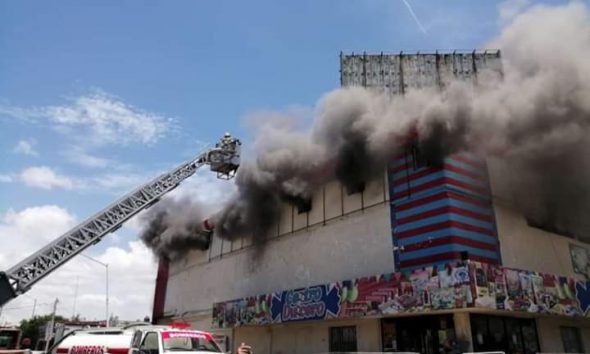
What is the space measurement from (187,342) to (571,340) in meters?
16.1

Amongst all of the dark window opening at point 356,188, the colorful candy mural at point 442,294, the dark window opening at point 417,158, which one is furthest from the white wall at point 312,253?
the colorful candy mural at point 442,294

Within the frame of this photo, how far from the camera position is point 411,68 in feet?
75.6

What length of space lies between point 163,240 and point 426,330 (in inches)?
861

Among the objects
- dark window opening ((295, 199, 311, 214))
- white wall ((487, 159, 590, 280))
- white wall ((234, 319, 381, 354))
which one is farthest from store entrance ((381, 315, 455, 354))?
dark window opening ((295, 199, 311, 214))

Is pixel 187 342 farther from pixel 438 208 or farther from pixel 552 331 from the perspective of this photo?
pixel 552 331

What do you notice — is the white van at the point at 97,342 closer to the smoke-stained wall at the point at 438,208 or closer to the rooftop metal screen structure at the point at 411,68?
the smoke-stained wall at the point at 438,208

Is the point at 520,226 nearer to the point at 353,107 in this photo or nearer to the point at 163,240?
the point at 353,107

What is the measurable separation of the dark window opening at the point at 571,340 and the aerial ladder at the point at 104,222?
18798mm

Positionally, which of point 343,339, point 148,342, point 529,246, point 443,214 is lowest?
point 148,342

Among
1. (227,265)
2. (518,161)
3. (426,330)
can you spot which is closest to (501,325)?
(426,330)

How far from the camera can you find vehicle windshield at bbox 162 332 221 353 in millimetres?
9867

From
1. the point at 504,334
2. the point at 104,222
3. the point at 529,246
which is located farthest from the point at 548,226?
the point at 104,222

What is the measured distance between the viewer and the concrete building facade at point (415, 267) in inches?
567

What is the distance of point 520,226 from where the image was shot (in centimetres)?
1795
